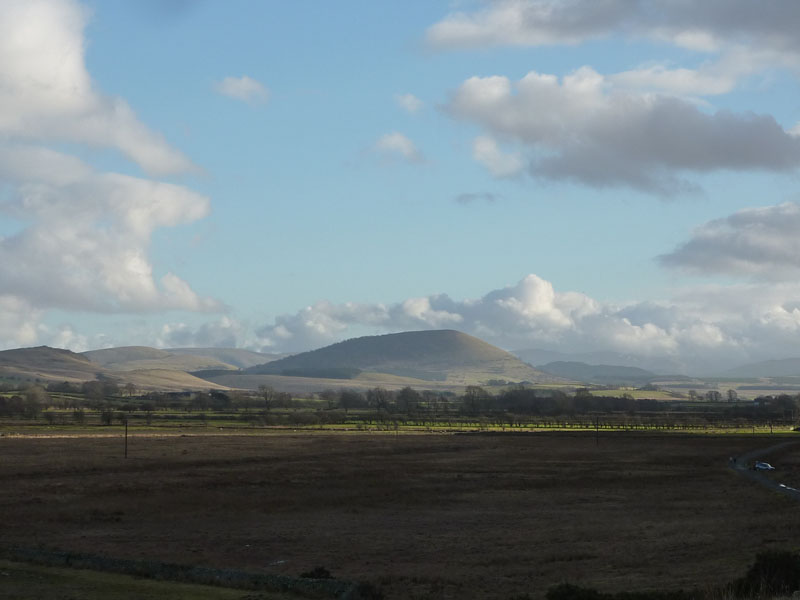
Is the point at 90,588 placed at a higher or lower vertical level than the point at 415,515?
higher

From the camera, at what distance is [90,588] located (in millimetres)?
31141

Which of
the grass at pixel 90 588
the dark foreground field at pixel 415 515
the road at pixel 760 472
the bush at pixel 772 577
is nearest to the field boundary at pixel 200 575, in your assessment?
the grass at pixel 90 588

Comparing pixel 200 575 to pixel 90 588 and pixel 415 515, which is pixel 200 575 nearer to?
pixel 90 588

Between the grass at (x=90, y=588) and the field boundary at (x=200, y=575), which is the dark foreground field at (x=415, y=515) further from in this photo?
the grass at (x=90, y=588)

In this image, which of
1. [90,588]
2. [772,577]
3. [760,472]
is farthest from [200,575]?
[760,472]

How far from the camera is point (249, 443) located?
131m

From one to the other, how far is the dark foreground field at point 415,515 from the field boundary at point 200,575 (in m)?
3.66

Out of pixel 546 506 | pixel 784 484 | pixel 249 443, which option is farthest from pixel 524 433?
pixel 546 506

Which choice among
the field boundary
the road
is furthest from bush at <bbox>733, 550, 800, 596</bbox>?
the road

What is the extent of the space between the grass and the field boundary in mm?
841

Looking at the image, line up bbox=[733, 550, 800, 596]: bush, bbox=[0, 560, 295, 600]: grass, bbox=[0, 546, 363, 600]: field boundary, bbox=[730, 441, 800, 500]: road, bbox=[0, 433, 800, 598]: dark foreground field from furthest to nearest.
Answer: bbox=[730, 441, 800, 500]: road
bbox=[0, 433, 800, 598]: dark foreground field
bbox=[0, 546, 363, 600]: field boundary
bbox=[0, 560, 295, 600]: grass
bbox=[733, 550, 800, 596]: bush

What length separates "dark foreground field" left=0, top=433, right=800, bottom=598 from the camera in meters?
40.2

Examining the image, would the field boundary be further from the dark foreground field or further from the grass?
the dark foreground field

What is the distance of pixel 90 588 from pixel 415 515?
103ft
